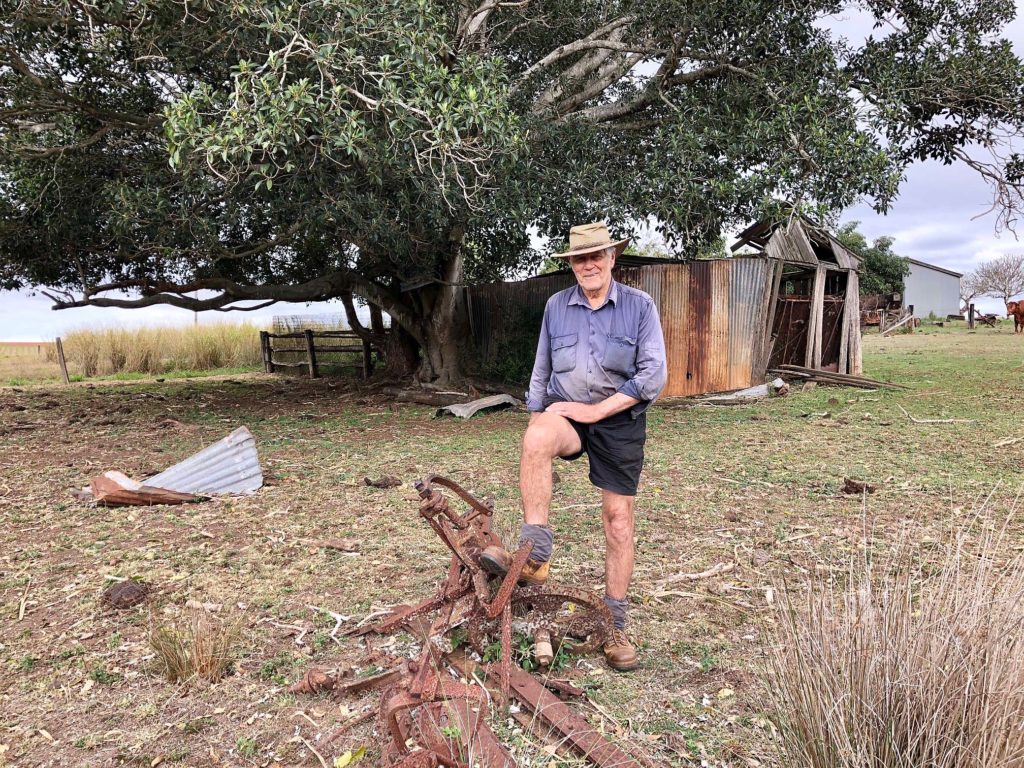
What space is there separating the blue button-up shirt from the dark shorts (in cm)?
9

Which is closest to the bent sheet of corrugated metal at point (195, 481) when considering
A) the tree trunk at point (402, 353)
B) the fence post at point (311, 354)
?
the tree trunk at point (402, 353)

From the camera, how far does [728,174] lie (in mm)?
8828

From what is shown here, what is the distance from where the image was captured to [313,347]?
18844 mm

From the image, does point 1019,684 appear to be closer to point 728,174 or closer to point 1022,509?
point 1022,509

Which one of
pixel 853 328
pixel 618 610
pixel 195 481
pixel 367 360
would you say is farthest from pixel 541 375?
pixel 367 360

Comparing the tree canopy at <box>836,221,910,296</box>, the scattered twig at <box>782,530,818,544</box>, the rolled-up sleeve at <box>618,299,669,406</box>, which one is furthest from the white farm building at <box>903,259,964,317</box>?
the rolled-up sleeve at <box>618,299,669,406</box>

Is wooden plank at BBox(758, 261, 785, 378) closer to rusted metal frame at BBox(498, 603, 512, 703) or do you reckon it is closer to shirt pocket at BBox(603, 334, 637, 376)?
shirt pocket at BBox(603, 334, 637, 376)

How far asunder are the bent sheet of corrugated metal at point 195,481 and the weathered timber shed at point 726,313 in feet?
24.0

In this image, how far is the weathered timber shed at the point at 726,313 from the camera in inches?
467

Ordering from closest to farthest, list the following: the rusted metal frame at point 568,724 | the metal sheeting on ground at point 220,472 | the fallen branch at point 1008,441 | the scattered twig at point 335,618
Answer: the rusted metal frame at point 568,724
the scattered twig at point 335,618
the metal sheeting on ground at point 220,472
the fallen branch at point 1008,441

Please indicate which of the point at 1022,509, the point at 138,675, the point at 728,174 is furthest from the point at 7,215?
the point at 1022,509

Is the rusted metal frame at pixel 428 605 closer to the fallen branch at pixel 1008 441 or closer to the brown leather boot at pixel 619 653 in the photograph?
the brown leather boot at pixel 619 653

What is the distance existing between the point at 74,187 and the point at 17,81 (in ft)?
5.65

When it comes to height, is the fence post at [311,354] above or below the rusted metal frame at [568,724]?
above
